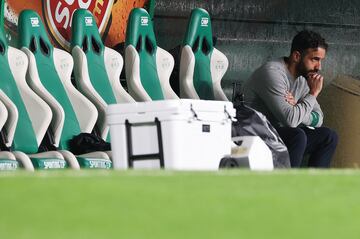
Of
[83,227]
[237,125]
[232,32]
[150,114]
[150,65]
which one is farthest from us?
[232,32]

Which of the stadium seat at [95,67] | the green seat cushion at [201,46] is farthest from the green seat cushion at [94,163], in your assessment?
the green seat cushion at [201,46]

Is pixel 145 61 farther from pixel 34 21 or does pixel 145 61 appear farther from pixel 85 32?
pixel 34 21

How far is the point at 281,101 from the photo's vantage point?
7.54 m

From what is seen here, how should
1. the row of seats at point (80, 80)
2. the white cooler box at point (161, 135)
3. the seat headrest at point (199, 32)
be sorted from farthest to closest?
the seat headrest at point (199, 32) < the row of seats at point (80, 80) < the white cooler box at point (161, 135)

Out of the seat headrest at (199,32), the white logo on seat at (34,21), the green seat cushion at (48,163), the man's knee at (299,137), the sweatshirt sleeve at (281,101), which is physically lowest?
the man's knee at (299,137)

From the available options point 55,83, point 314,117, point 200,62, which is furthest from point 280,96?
point 55,83

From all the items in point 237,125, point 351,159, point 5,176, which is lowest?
point 351,159

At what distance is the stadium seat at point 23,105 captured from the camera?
6.89m

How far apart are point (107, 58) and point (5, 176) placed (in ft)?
13.6

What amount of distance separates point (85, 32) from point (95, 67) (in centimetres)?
22

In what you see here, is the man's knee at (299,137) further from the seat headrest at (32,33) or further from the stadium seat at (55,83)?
the seat headrest at (32,33)

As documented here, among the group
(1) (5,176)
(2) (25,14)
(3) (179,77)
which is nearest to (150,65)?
(3) (179,77)

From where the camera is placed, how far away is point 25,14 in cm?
736

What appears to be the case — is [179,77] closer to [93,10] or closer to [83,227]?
[93,10]
